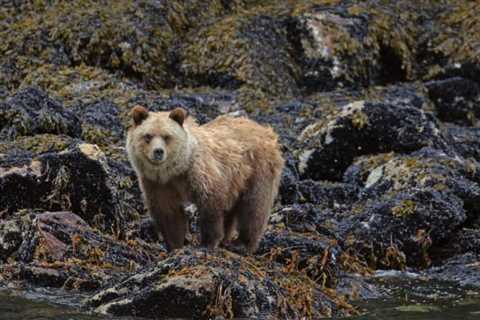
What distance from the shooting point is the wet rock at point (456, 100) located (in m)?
15.7

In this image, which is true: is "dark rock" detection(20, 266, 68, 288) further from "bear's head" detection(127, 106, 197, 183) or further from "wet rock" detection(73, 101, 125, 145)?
"wet rock" detection(73, 101, 125, 145)

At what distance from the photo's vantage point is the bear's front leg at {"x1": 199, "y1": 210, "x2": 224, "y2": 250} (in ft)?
29.3

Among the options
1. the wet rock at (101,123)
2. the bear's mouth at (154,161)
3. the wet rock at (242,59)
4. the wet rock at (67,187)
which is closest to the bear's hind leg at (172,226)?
the bear's mouth at (154,161)

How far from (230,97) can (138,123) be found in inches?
246

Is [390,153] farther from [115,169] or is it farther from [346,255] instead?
[115,169]

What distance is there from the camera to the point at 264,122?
48.1ft

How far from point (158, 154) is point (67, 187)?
2.08 metres

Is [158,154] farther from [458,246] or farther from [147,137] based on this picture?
[458,246]

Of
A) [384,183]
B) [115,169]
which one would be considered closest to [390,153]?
[384,183]

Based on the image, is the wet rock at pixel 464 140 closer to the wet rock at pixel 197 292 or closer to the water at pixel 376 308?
the water at pixel 376 308

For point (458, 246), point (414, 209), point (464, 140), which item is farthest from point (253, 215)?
point (464, 140)

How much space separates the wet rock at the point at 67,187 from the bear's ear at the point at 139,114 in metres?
1.56

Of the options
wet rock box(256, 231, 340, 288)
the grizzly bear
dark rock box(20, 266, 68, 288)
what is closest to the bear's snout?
the grizzly bear

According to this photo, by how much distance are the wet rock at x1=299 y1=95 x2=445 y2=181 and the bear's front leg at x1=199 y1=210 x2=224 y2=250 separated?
4.62 metres
